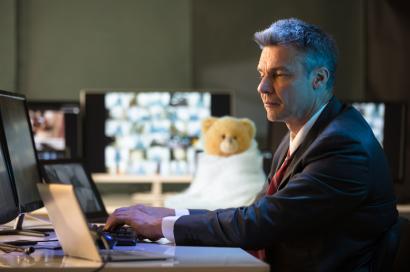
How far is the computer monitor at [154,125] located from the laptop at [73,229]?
3552mm

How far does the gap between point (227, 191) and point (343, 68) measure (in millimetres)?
1934

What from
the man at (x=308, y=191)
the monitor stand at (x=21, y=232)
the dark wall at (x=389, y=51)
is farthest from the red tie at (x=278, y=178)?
the dark wall at (x=389, y=51)

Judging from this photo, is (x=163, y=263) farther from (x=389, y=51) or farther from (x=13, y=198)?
(x=389, y=51)

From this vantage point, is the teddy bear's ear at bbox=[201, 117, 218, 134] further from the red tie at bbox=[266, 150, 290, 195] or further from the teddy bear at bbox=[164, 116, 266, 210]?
the red tie at bbox=[266, 150, 290, 195]

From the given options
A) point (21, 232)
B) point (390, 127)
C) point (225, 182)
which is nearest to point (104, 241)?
point (21, 232)

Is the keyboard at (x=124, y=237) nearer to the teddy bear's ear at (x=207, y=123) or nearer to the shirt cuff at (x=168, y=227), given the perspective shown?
the shirt cuff at (x=168, y=227)

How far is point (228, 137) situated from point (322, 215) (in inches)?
104

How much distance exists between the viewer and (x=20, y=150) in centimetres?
214

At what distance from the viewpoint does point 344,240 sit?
70.4 inches

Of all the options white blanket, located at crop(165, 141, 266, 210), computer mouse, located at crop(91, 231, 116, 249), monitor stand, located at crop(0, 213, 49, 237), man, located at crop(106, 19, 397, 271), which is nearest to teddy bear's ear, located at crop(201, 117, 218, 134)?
white blanket, located at crop(165, 141, 266, 210)

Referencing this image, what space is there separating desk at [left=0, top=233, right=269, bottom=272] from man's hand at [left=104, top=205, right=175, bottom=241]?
158mm

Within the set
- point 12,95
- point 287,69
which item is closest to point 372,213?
point 287,69

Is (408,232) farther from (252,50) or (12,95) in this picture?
(252,50)

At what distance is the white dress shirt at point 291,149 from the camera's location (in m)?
1.87
